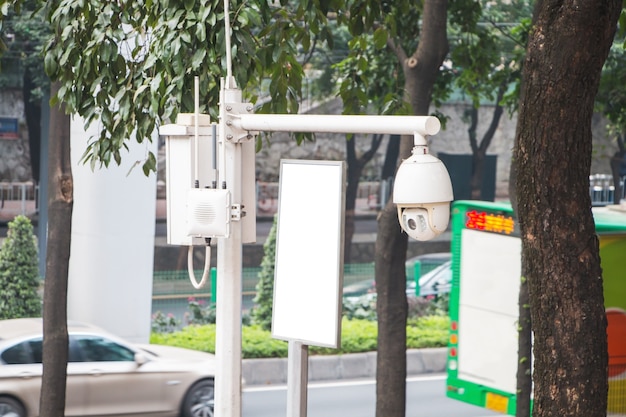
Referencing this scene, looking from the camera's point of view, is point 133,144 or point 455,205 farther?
point 133,144

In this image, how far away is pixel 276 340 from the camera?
17.0 metres

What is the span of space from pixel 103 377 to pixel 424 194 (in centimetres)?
920

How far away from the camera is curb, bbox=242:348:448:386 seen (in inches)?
670

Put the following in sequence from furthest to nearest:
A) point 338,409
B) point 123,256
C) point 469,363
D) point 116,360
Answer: point 123,256 → point 338,409 → point 116,360 → point 469,363

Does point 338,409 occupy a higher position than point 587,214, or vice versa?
point 587,214

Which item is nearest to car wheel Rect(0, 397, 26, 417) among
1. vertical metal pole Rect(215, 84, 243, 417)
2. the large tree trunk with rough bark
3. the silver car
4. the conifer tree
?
the silver car

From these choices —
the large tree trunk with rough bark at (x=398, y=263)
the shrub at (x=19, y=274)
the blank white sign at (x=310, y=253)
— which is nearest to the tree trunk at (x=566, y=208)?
the blank white sign at (x=310, y=253)

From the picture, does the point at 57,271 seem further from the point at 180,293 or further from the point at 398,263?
the point at 180,293

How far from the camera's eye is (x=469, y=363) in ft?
39.9

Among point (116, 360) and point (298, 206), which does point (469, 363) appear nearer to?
point (116, 360)

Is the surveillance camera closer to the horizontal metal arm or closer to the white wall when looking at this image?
the horizontal metal arm

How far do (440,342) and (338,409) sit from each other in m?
4.01

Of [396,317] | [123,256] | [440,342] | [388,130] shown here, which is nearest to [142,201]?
[123,256]

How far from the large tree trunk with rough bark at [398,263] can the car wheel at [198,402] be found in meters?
3.79
